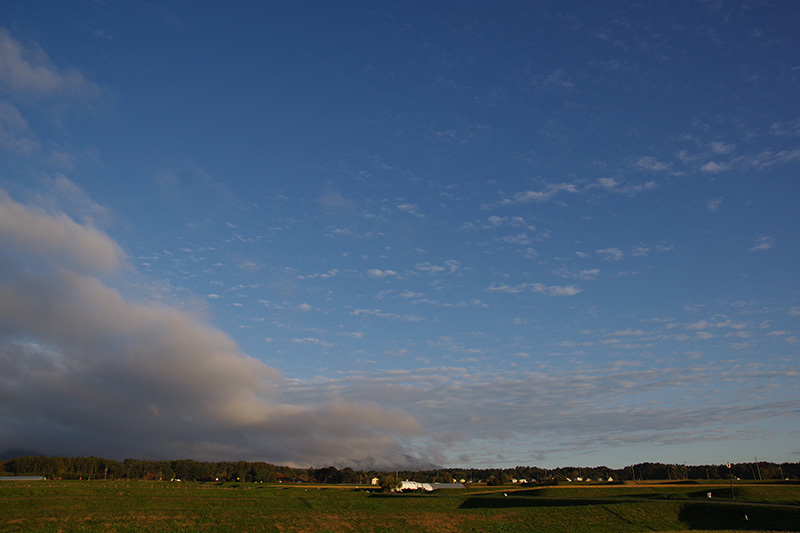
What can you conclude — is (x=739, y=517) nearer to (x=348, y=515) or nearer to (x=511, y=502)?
(x=511, y=502)

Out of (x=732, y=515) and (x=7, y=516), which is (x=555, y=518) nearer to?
(x=732, y=515)

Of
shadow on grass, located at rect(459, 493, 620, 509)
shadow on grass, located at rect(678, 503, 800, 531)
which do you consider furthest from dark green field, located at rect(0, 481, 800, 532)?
shadow on grass, located at rect(459, 493, 620, 509)

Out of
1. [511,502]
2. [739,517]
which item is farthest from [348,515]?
[739,517]

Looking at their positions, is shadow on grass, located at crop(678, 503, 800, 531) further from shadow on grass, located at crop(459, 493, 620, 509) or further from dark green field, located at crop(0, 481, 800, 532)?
shadow on grass, located at crop(459, 493, 620, 509)

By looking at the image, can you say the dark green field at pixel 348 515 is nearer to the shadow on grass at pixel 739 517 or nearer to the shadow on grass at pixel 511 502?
the shadow on grass at pixel 739 517

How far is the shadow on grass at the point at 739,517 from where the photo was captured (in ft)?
241

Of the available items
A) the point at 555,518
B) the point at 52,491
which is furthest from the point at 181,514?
the point at 555,518

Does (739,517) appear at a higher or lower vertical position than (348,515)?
lower

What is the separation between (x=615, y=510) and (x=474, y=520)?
77.6 ft

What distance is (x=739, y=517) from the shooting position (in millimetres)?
78125

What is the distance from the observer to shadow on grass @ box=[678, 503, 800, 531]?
7356 centimetres

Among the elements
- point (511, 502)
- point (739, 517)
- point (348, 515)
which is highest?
point (348, 515)

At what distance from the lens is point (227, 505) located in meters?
72.8

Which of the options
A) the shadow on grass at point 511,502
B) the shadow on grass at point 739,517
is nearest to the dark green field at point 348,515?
the shadow on grass at point 739,517
